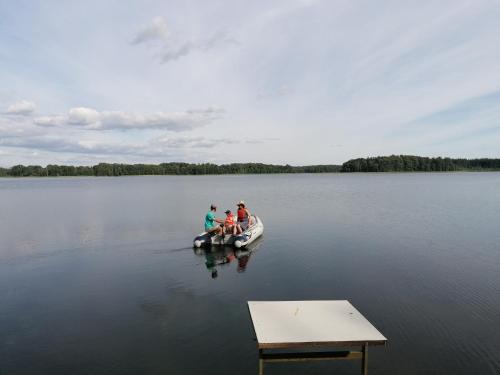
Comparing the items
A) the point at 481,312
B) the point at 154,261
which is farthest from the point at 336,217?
the point at 481,312

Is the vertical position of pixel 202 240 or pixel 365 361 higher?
pixel 202 240

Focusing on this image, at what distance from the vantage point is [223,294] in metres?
11.5

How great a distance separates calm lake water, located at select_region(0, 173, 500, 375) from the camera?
7.67 metres

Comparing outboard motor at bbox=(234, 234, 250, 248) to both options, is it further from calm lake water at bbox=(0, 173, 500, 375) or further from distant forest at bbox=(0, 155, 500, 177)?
distant forest at bbox=(0, 155, 500, 177)

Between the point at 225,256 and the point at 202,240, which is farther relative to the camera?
the point at 202,240

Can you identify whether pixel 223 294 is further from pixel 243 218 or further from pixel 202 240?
pixel 243 218

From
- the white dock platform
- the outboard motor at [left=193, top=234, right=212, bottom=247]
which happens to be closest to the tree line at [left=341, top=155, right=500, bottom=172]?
the outboard motor at [left=193, top=234, right=212, bottom=247]

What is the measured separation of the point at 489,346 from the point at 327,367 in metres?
3.81

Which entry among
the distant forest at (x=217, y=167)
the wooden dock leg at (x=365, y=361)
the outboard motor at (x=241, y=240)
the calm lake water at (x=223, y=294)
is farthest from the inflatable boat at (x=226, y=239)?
the distant forest at (x=217, y=167)

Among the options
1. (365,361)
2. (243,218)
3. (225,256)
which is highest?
(243,218)

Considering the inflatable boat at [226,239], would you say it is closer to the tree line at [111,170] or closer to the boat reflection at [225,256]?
the boat reflection at [225,256]

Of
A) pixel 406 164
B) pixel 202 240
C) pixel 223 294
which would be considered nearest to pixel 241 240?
pixel 202 240

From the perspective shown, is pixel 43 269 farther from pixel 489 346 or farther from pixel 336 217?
pixel 336 217

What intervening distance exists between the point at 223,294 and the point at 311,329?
518 cm
